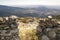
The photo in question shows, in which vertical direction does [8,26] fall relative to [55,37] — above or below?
above

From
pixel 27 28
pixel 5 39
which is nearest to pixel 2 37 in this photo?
pixel 5 39

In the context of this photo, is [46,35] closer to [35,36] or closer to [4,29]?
[35,36]

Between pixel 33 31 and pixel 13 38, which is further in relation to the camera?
pixel 33 31

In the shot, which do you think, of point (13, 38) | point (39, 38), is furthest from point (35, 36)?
point (13, 38)

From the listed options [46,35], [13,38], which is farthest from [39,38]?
[13,38]

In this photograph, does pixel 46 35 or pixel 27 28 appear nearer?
pixel 46 35

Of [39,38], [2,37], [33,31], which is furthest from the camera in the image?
[33,31]

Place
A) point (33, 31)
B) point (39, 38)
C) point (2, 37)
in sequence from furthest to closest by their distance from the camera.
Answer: point (33, 31), point (39, 38), point (2, 37)

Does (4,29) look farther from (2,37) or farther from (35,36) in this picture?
(35,36)
